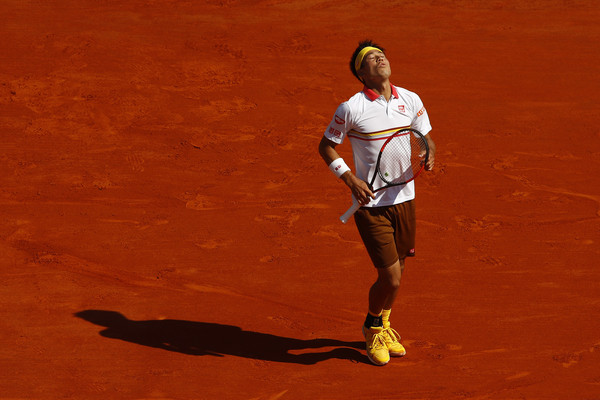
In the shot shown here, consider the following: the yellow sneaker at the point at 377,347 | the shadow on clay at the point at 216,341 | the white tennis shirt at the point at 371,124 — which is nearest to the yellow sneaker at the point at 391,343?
the yellow sneaker at the point at 377,347

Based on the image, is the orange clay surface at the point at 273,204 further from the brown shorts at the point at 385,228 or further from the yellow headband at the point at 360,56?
the yellow headband at the point at 360,56

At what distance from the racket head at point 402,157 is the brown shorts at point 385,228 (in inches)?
9.6

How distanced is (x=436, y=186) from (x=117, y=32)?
5637mm

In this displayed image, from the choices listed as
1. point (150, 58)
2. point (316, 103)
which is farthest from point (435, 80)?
point (150, 58)

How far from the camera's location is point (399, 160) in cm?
586

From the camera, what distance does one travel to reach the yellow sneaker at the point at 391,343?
6316 millimetres

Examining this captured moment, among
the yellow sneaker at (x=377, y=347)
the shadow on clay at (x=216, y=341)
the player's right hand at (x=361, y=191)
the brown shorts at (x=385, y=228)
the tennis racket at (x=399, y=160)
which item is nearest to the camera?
the player's right hand at (x=361, y=191)

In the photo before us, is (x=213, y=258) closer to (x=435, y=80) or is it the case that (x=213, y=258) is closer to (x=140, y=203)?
(x=140, y=203)

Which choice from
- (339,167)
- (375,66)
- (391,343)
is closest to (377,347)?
(391,343)

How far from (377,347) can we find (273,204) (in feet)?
9.79

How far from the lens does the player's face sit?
5812mm

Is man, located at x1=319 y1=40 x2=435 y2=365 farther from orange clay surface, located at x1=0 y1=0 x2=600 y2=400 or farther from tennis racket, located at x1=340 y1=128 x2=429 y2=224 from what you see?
orange clay surface, located at x1=0 y1=0 x2=600 y2=400

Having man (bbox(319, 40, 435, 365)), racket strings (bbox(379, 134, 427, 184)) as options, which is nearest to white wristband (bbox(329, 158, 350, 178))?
man (bbox(319, 40, 435, 365))

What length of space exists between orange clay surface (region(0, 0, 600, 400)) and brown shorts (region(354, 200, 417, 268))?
3.14 feet
